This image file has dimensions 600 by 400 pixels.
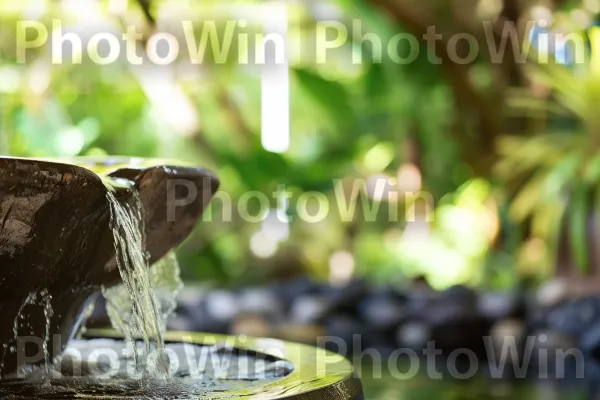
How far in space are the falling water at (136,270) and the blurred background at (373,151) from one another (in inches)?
86.9

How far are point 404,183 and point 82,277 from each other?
13.7 ft

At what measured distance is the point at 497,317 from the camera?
137 inches

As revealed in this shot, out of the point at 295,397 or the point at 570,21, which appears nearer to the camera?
the point at 295,397

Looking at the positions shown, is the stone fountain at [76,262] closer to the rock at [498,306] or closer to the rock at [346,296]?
the rock at [498,306]

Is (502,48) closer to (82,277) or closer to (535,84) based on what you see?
(535,84)

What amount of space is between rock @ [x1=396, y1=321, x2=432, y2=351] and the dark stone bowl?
2.08m

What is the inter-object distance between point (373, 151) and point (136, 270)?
475 cm

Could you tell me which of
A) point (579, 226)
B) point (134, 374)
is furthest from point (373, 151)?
point (134, 374)

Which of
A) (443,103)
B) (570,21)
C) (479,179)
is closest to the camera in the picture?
(570,21)

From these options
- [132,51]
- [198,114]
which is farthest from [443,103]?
[132,51]

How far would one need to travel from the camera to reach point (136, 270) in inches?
55.1

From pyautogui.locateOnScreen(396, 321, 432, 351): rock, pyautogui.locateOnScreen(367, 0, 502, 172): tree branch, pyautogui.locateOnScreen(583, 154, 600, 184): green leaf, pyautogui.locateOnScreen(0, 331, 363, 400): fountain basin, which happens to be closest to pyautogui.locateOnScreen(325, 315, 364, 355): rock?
pyautogui.locateOnScreen(396, 321, 432, 351): rock

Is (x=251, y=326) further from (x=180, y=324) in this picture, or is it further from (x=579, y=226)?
(x=579, y=226)

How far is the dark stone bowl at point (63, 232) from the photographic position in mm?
1212
